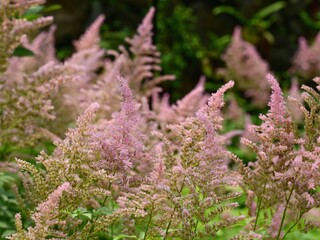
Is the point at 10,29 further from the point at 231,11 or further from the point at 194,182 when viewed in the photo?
the point at 231,11

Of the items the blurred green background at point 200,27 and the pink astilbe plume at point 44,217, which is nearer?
the pink astilbe plume at point 44,217

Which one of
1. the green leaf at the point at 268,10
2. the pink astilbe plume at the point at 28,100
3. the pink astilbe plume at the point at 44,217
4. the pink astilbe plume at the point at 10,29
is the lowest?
the pink astilbe plume at the point at 44,217

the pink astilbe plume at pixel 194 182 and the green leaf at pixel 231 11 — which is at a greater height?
the green leaf at pixel 231 11

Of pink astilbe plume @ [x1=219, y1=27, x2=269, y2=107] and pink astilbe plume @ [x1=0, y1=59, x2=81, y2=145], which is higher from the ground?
pink astilbe plume @ [x1=219, y1=27, x2=269, y2=107]

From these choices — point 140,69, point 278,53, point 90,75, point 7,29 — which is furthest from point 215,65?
point 7,29

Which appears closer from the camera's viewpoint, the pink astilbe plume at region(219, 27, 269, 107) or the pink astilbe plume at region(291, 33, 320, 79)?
the pink astilbe plume at region(219, 27, 269, 107)

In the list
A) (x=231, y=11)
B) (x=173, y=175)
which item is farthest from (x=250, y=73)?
(x=173, y=175)

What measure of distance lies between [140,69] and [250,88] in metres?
3.73

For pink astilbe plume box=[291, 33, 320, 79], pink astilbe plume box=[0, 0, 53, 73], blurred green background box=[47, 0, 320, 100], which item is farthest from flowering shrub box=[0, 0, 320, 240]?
blurred green background box=[47, 0, 320, 100]

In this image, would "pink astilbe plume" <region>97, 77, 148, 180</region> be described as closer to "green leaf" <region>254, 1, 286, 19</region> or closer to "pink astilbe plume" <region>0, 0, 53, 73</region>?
"pink astilbe plume" <region>0, 0, 53, 73</region>

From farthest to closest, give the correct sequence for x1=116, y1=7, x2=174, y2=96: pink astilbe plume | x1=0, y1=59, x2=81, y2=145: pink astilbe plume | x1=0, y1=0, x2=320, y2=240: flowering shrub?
x1=116, y1=7, x2=174, y2=96: pink astilbe plume < x1=0, y1=59, x2=81, y2=145: pink astilbe plume < x1=0, y1=0, x2=320, y2=240: flowering shrub

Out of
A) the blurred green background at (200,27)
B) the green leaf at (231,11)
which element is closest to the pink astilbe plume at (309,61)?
the blurred green background at (200,27)

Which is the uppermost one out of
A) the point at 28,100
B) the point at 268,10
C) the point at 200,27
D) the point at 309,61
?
the point at 268,10

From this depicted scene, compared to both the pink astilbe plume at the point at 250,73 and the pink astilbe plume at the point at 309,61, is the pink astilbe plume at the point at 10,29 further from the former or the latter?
the pink astilbe plume at the point at 309,61
